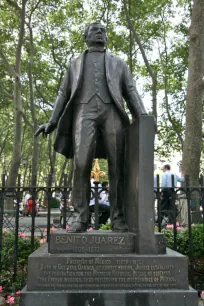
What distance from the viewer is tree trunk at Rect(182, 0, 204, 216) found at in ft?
37.3

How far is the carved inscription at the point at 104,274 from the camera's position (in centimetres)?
367

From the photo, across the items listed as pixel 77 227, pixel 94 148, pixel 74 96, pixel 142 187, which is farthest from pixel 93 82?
pixel 77 227

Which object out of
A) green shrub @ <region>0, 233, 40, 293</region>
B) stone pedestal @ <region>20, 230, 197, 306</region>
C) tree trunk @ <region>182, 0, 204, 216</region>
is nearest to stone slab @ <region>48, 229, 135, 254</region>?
stone pedestal @ <region>20, 230, 197, 306</region>

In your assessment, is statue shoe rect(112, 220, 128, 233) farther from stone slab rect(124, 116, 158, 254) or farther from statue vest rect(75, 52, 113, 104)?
statue vest rect(75, 52, 113, 104)

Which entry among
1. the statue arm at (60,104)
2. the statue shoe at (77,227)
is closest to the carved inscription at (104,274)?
the statue shoe at (77,227)

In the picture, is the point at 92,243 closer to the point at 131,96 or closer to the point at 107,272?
the point at 107,272

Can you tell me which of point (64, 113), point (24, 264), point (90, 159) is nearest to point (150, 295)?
point (90, 159)

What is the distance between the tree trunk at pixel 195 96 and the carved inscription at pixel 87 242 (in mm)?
7697

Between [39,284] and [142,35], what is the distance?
20.5 metres

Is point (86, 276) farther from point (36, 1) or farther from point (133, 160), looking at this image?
point (36, 1)

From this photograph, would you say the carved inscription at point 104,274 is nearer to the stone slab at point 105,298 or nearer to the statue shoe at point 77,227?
the stone slab at point 105,298

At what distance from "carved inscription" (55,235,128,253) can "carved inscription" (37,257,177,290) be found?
0.79ft

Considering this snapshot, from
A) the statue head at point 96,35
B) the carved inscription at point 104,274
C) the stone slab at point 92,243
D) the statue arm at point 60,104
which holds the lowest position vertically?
the carved inscription at point 104,274

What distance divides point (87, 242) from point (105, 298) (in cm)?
68
